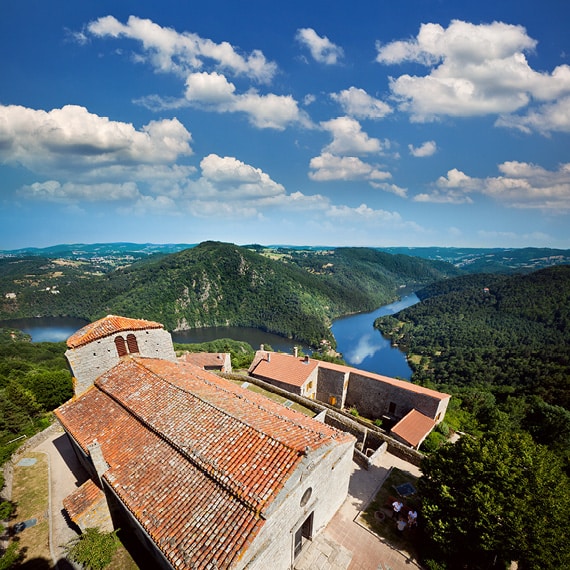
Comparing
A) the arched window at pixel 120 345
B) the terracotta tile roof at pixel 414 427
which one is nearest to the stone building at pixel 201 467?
the arched window at pixel 120 345

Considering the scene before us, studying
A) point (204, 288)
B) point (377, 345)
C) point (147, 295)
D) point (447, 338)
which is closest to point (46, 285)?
point (147, 295)

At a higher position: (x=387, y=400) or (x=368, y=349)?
(x=387, y=400)

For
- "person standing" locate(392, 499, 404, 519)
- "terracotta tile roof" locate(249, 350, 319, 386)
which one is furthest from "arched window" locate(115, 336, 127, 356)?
"person standing" locate(392, 499, 404, 519)

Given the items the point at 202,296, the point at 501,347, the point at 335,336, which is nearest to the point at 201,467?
the point at 501,347

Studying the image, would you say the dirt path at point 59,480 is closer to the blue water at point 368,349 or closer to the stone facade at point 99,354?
the stone facade at point 99,354

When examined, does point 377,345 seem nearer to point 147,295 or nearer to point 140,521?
point 147,295

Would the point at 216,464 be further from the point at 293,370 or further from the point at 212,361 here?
the point at 212,361
